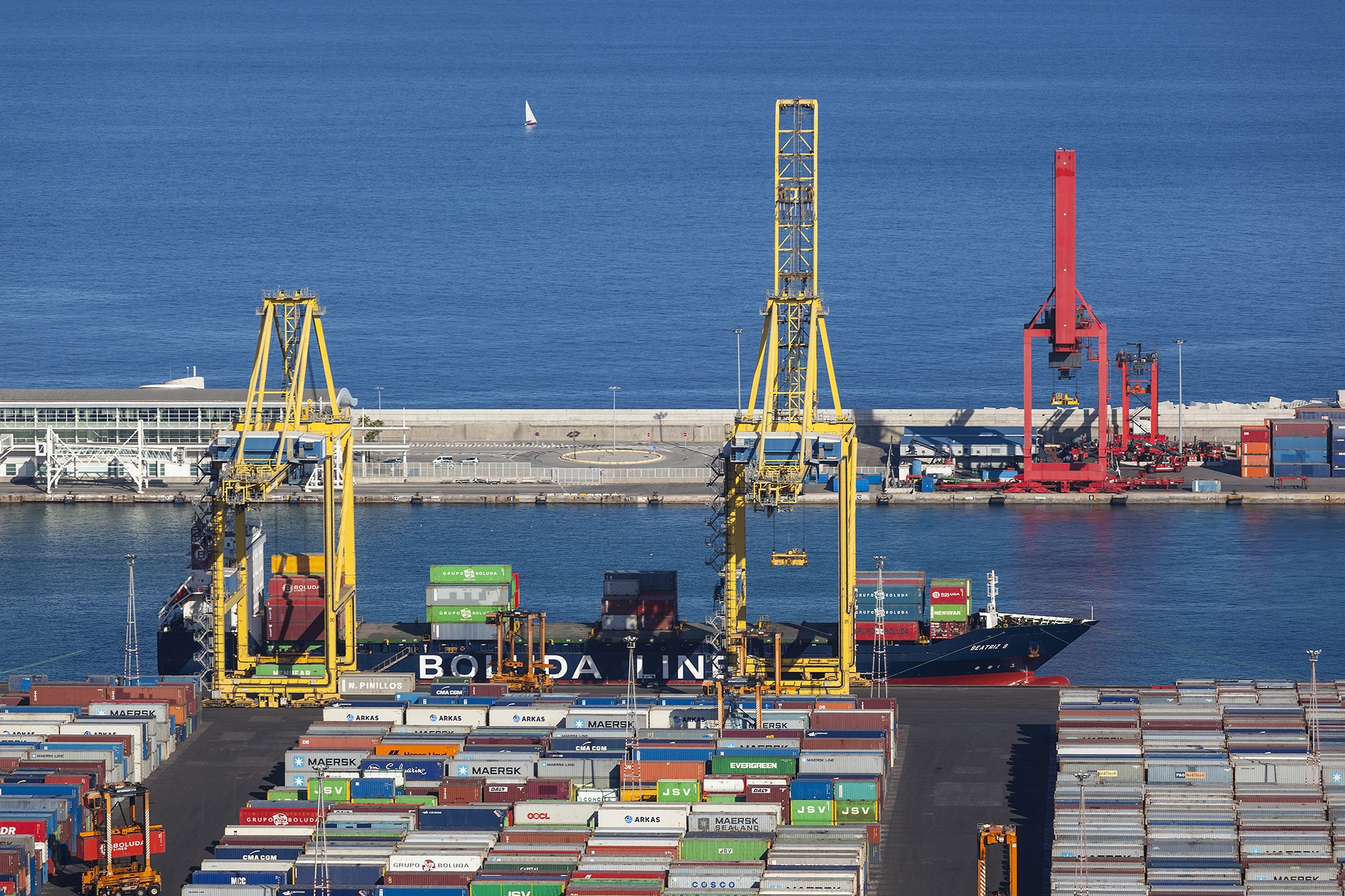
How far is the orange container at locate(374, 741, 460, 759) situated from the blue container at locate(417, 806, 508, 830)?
5.72 m

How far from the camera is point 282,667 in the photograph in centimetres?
8144

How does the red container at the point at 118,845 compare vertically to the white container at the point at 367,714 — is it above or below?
below

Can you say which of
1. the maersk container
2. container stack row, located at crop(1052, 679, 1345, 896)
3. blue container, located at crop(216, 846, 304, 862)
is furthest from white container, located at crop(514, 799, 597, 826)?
container stack row, located at crop(1052, 679, 1345, 896)

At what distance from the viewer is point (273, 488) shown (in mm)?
81562

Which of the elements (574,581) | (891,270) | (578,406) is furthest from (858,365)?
(574,581)

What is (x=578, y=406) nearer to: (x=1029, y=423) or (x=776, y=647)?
(x=1029, y=423)

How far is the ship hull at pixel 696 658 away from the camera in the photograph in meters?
82.4

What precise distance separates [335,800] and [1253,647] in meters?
40.5

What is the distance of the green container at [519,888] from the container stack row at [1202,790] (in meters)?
12.0

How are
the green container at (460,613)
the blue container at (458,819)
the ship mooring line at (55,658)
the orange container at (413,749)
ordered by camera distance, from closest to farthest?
1. the blue container at (458,819)
2. the orange container at (413,749)
3. the green container at (460,613)
4. the ship mooring line at (55,658)

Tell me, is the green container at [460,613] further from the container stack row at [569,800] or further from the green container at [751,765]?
the green container at [751,765]

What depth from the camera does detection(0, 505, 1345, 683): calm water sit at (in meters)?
91.9

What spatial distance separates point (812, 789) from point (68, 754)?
22.1 metres

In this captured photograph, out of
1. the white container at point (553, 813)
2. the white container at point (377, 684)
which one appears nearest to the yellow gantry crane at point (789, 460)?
the white container at point (377, 684)
